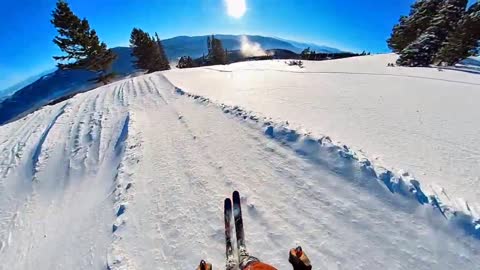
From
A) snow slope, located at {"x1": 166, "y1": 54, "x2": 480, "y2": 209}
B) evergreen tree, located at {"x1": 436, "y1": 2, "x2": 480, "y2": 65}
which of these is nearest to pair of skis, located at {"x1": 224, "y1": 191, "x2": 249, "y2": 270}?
snow slope, located at {"x1": 166, "y1": 54, "x2": 480, "y2": 209}

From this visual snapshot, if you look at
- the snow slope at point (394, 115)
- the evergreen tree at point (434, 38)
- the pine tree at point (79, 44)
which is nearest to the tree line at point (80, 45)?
the pine tree at point (79, 44)

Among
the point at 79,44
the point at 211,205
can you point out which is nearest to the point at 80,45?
the point at 79,44

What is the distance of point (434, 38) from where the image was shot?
64.8 ft

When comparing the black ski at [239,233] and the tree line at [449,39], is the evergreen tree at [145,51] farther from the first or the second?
the black ski at [239,233]

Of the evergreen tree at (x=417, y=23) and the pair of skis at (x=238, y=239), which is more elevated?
the evergreen tree at (x=417, y=23)

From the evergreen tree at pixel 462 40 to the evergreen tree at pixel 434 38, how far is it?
0.63m

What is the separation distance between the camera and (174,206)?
4473 millimetres

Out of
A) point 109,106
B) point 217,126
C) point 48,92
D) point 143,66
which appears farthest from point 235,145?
point 48,92

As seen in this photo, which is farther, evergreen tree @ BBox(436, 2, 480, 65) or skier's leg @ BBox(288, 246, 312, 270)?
evergreen tree @ BBox(436, 2, 480, 65)

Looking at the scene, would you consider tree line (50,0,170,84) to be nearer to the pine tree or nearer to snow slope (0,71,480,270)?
the pine tree

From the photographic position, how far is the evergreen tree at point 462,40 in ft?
61.6

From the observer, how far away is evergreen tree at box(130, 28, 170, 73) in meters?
35.0

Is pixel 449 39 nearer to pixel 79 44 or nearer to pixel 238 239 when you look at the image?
pixel 238 239

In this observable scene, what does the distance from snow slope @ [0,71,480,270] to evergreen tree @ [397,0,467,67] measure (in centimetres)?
1800
